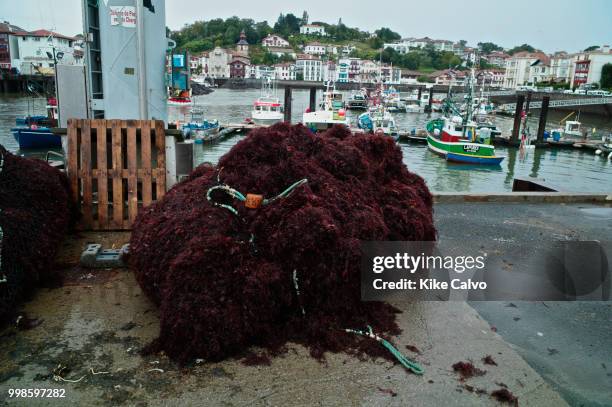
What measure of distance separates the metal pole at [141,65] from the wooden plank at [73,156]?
1.30 m

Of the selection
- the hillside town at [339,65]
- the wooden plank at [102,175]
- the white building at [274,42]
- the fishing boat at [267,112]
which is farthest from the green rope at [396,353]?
the white building at [274,42]

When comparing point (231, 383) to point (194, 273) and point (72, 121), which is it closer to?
point (194, 273)

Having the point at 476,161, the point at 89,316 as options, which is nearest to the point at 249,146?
the point at 89,316

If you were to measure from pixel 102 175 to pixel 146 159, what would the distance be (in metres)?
0.56

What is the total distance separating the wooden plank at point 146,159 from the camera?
581 cm

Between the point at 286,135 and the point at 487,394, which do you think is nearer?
the point at 487,394

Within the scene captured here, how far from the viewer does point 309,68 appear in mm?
140625

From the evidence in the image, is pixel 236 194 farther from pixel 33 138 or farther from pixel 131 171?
pixel 33 138

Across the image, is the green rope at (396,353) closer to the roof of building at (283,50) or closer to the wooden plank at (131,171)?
the wooden plank at (131,171)

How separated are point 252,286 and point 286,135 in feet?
5.76

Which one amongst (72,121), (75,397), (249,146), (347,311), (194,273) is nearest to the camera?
(75,397)

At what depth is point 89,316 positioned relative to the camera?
375 cm

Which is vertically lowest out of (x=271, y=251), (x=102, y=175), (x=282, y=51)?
(x=271, y=251)

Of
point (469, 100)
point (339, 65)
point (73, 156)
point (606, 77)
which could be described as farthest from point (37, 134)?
point (339, 65)
